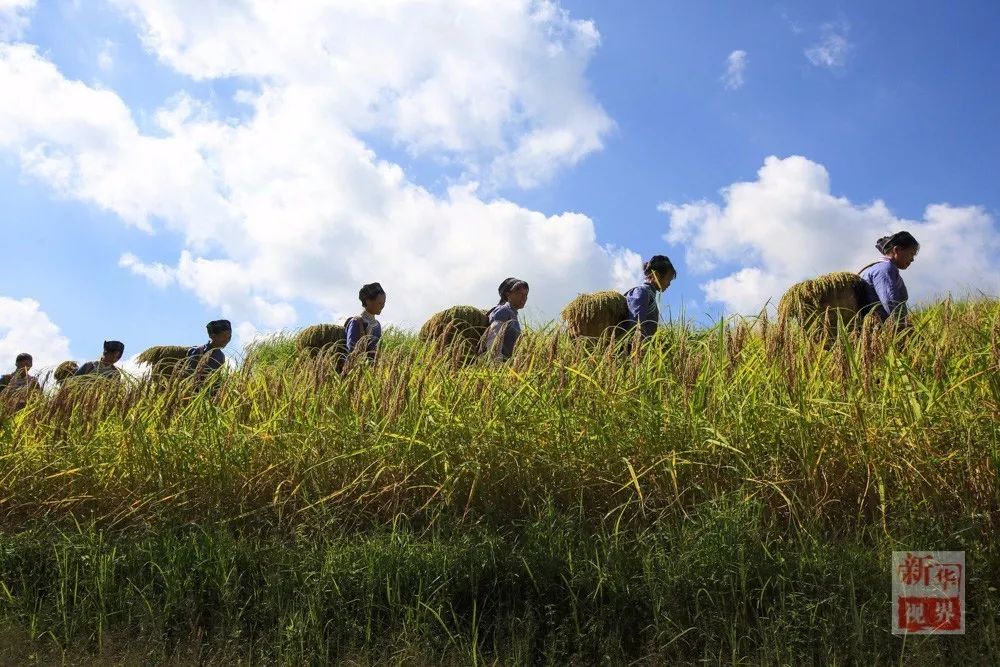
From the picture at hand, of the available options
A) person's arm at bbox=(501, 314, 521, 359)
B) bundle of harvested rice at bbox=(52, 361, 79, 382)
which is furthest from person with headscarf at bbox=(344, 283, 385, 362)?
bundle of harvested rice at bbox=(52, 361, 79, 382)

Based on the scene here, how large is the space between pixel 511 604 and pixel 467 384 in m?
1.27

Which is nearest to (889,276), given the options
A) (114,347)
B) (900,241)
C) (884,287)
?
(884,287)

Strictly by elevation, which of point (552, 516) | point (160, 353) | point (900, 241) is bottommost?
point (552, 516)

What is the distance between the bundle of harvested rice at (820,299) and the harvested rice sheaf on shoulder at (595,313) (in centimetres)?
110

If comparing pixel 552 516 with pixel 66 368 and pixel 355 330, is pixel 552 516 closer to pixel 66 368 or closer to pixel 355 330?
pixel 355 330

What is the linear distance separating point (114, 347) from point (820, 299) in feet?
23.6

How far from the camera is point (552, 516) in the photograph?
3.04 metres

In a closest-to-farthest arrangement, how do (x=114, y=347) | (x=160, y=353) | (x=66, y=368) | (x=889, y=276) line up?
(x=889, y=276) < (x=160, y=353) < (x=114, y=347) < (x=66, y=368)

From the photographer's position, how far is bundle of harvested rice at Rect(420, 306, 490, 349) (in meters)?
5.48

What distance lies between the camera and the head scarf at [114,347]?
855cm

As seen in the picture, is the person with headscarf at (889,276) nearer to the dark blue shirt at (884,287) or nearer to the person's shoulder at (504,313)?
the dark blue shirt at (884,287)

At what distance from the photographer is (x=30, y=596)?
3.35 m

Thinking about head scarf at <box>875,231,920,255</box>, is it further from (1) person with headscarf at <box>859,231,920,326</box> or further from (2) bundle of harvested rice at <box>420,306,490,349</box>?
(2) bundle of harvested rice at <box>420,306,490,349</box>

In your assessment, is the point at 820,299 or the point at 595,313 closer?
the point at 820,299
